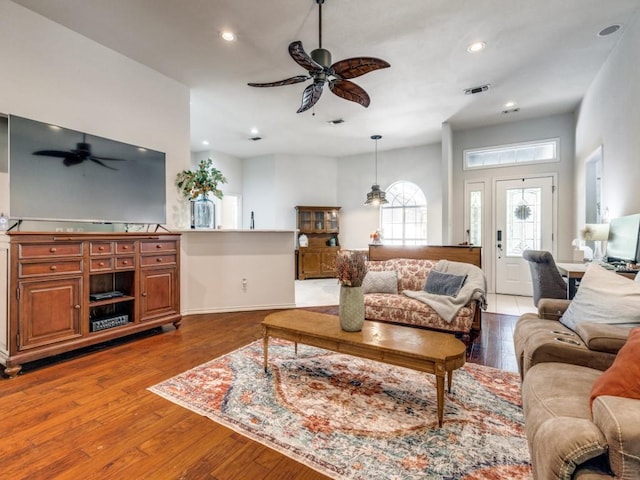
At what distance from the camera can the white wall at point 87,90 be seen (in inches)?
111

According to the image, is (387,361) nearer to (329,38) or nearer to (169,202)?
(329,38)

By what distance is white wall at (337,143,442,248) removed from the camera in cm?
738

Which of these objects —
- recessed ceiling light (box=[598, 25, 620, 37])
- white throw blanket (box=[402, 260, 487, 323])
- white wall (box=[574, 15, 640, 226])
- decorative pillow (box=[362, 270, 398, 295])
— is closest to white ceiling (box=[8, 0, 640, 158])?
recessed ceiling light (box=[598, 25, 620, 37])

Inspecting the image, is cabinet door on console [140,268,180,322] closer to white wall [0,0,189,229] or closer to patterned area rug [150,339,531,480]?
white wall [0,0,189,229]

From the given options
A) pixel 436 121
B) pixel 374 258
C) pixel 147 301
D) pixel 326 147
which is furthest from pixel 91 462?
pixel 326 147

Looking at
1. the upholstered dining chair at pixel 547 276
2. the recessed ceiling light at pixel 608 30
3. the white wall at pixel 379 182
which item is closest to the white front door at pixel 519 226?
the white wall at pixel 379 182

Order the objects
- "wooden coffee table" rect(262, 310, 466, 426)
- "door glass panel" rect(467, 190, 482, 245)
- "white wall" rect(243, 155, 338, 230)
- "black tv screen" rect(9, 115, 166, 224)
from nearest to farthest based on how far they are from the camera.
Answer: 1. "wooden coffee table" rect(262, 310, 466, 426)
2. "black tv screen" rect(9, 115, 166, 224)
3. "door glass panel" rect(467, 190, 482, 245)
4. "white wall" rect(243, 155, 338, 230)

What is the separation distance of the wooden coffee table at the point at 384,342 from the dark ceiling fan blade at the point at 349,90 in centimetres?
215

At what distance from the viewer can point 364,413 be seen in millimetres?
1969

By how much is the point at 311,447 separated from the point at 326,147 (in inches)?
269

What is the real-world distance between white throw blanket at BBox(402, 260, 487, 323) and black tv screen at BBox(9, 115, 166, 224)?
10.6 ft

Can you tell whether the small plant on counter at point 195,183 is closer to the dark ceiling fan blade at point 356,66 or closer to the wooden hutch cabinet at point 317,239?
the dark ceiling fan blade at point 356,66

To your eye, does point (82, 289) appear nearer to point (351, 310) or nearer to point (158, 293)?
point (158, 293)

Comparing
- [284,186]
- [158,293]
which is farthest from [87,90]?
[284,186]
